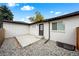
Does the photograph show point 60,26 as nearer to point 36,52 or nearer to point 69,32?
point 69,32

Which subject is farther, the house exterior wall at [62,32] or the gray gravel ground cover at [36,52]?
the house exterior wall at [62,32]

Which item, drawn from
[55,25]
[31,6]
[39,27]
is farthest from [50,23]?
[39,27]

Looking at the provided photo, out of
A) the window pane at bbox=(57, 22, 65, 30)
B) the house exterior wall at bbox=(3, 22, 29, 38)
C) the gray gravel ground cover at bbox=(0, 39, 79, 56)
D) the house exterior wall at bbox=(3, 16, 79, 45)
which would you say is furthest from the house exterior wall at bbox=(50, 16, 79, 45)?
the house exterior wall at bbox=(3, 22, 29, 38)

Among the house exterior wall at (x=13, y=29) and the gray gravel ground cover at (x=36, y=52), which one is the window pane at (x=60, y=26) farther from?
the house exterior wall at (x=13, y=29)

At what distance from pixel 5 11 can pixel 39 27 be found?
14.0 ft

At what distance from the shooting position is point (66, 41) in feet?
24.0

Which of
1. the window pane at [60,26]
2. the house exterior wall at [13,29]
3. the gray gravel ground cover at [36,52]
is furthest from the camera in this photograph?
the house exterior wall at [13,29]

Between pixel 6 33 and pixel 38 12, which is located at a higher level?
pixel 38 12

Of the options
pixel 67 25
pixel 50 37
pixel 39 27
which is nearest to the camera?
pixel 67 25

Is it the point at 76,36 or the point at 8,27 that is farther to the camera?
the point at 8,27

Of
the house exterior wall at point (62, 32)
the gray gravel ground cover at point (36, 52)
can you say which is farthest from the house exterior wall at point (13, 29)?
the gray gravel ground cover at point (36, 52)

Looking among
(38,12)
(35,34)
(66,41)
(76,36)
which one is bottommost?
(35,34)

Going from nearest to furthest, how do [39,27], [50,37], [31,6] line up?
[31,6]
[50,37]
[39,27]

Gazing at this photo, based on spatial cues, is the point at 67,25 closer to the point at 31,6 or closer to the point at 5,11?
the point at 31,6
